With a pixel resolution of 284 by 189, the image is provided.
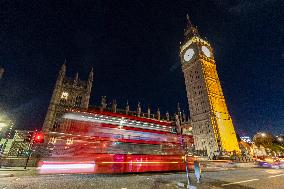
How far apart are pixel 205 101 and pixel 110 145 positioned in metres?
41.3

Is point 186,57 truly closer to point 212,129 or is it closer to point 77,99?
point 212,129

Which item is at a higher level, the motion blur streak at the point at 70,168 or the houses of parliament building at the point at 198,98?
the houses of parliament building at the point at 198,98

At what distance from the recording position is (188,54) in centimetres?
5566

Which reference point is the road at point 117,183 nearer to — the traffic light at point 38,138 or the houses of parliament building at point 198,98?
the traffic light at point 38,138

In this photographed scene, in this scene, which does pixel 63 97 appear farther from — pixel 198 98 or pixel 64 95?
pixel 198 98

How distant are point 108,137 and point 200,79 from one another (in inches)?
1751

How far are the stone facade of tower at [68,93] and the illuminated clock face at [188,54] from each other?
3341cm

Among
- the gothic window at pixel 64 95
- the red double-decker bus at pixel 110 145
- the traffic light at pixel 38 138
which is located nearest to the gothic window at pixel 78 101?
the gothic window at pixel 64 95

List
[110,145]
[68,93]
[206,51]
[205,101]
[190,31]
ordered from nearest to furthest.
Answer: [110,145] < [205,101] < [68,93] < [206,51] < [190,31]

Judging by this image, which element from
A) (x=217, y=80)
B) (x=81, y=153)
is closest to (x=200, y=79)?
(x=217, y=80)

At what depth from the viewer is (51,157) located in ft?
30.9

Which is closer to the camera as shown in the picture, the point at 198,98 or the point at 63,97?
the point at 198,98

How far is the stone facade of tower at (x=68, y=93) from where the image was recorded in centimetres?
4703

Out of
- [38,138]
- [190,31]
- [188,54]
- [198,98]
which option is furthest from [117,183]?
[190,31]
